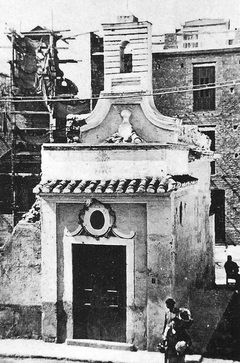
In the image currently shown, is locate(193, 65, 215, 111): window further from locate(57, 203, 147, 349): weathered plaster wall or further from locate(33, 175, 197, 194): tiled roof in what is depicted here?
locate(57, 203, 147, 349): weathered plaster wall

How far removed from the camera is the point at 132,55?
52.3 ft

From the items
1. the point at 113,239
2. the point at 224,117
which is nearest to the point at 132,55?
the point at 113,239

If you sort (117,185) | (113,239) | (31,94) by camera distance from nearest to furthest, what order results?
(117,185) → (113,239) → (31,94)

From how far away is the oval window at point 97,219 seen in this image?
13375 millimetres

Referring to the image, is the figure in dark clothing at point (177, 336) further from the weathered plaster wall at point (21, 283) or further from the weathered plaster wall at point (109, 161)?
the weathered plaster wall at point (21, 283)

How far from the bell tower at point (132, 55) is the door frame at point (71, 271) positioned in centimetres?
478

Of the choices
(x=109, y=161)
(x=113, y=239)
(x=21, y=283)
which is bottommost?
(x=21, y=283)

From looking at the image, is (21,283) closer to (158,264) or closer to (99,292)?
(99,292)

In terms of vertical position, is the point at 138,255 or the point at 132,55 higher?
the point at 132,55

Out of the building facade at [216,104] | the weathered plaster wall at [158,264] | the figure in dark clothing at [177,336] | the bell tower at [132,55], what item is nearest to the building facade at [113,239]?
the weathered plaster wall at [158,264]

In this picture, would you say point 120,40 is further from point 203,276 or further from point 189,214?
point 203,276

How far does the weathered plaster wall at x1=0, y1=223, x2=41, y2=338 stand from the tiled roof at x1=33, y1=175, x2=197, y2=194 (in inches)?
48.2

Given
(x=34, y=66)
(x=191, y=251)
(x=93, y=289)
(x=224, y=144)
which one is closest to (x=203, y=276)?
(x=191, y=251)

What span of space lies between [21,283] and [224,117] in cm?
1990
